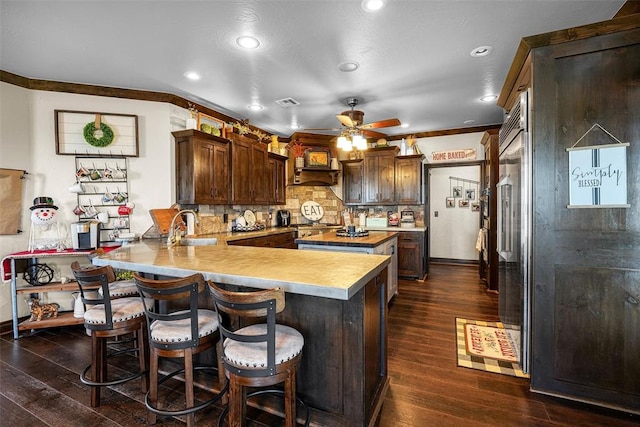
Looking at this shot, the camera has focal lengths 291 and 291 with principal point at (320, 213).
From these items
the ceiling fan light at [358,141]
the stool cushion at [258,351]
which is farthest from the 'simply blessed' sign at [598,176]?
the ceiling fan light at [358,141]

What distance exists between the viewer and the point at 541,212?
2023 millimetres

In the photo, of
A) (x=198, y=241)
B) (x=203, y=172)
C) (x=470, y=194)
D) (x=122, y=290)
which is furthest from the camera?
(x=470, y=194)

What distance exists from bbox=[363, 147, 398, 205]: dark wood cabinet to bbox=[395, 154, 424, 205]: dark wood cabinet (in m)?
0.10

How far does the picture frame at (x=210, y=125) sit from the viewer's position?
4.22m

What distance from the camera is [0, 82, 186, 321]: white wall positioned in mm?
3254

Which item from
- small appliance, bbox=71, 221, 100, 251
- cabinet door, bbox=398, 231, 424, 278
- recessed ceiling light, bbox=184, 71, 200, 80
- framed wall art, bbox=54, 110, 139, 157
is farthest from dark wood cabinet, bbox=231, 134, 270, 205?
cabinet door, bbox=398, 231, 424, 278

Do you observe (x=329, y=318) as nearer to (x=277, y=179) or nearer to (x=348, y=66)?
(x=348, y=66)

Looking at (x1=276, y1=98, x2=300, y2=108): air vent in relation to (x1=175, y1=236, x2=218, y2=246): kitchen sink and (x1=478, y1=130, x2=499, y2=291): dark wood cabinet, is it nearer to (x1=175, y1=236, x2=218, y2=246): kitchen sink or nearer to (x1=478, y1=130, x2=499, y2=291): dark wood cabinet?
(x1=175, y1=236, x2=218, y2=246): kitchen sink

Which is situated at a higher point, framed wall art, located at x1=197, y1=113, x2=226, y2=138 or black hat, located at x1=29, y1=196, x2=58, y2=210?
framed wall art, located at x1=197, y1=113, x2=226, y2=138

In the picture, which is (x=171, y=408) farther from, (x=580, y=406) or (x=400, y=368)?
(x=580, y=406)

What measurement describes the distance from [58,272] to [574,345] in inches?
201

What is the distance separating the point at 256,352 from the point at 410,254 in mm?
4417

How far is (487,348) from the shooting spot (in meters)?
2.74

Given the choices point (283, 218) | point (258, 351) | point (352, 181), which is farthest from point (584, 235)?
point (283, 218)
